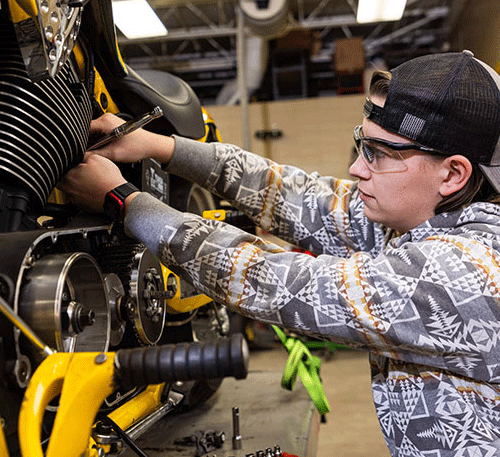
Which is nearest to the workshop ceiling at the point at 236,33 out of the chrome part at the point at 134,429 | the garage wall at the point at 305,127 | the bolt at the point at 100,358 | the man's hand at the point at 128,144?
the garage wall at the point at 305,127

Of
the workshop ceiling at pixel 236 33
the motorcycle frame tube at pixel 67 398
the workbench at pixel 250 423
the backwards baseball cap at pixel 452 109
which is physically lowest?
the workshop ceiling at pixel 236 33

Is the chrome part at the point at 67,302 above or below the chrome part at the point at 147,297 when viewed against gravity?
above

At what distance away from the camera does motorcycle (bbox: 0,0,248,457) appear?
59 cm

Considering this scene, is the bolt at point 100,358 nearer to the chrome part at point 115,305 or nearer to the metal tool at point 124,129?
the chrome part at point 115,305

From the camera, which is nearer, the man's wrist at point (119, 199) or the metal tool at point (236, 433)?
the man's wrist at point (119, 199)

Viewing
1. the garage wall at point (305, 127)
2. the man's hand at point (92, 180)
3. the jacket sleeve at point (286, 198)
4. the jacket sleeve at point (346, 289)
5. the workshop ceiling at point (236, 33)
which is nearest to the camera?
the jacket sleeve at point (346, 289)

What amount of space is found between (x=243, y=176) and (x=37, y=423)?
73 centimetres

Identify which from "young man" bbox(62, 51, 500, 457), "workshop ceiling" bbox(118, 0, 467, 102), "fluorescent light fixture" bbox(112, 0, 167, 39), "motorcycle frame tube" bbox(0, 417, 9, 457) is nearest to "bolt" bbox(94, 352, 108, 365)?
"motorcycle frame tube" bbox(0, 417, 9, 457)

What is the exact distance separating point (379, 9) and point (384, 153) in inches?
159

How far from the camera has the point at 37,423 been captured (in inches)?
21.7

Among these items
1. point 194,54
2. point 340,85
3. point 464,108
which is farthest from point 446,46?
point 464,108

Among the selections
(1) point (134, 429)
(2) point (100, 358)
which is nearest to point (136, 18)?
(1) point (134, 429)

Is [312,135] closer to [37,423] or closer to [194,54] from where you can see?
[194,54]

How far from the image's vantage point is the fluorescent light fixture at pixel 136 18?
401cm
